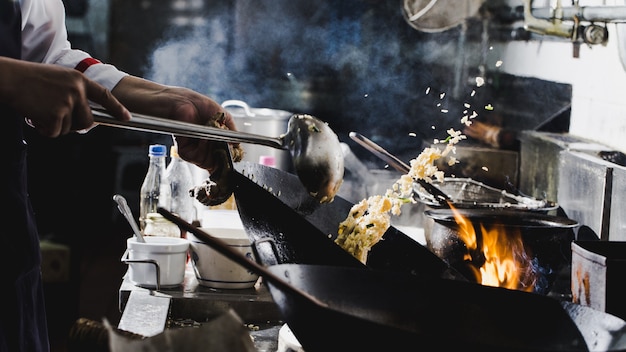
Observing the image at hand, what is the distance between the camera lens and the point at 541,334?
129cm

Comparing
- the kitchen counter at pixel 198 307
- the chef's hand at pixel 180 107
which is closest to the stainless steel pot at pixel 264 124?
the kitchen counter at pixel 198 307

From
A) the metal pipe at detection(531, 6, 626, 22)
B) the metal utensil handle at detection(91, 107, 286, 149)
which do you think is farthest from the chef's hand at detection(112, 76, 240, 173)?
the metal pipe at detection(531, 6, 626, 22)

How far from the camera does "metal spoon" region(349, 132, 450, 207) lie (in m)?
2.38

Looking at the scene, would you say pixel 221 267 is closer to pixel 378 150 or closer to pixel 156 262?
pixel 156 262

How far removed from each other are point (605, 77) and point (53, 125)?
3.21 meters

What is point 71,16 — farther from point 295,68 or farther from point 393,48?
point 393,48

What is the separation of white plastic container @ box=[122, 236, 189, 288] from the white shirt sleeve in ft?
2.31

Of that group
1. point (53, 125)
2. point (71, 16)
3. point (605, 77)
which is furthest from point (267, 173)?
point (71, 16)

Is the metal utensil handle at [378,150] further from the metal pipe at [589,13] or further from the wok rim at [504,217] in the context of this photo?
the metal pipe at [589,13]

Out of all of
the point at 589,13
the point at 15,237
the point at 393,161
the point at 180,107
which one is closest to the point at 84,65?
the point at 180,107

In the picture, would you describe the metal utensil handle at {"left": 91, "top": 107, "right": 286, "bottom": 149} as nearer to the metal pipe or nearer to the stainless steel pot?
the metal pipe

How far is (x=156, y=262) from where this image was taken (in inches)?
98.0

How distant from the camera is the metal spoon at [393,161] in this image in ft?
7.82

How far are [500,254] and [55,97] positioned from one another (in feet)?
4.46
